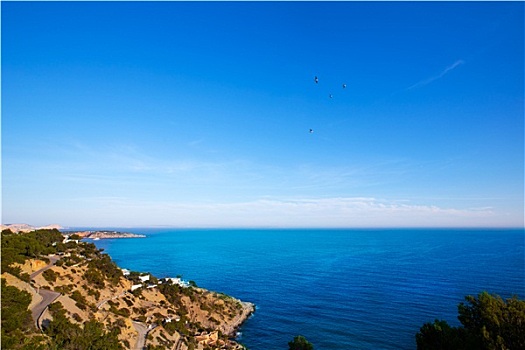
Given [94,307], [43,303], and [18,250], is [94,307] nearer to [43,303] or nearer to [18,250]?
[43,303]

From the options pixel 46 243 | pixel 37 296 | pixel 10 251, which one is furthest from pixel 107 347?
pixel 46 243

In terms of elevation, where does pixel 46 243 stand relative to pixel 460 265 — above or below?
above

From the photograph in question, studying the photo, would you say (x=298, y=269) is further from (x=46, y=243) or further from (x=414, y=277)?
(x=46, y=243)

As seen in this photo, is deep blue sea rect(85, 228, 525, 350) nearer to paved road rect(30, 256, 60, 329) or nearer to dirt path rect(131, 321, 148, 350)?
dirt path rect(131, 321, 148, 350)

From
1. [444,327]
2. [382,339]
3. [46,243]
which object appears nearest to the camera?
[444,327]

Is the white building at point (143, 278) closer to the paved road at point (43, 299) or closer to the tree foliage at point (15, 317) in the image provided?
the paved road at point (43, 299)

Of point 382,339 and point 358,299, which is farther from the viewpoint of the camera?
point 358,299
